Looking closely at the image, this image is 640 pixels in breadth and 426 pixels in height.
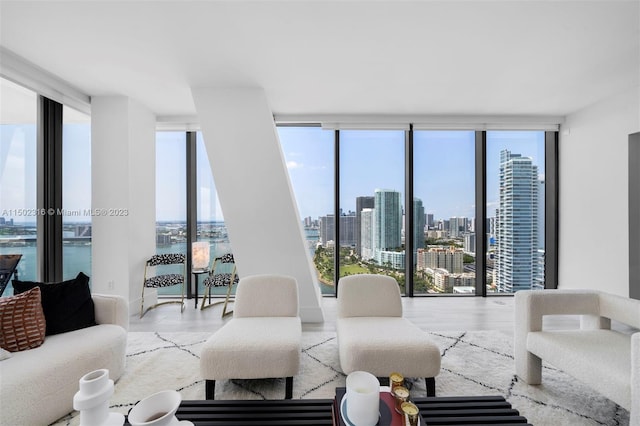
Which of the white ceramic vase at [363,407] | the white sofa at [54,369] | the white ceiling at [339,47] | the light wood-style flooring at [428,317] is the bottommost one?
the light wood-style flooring at [428,317]

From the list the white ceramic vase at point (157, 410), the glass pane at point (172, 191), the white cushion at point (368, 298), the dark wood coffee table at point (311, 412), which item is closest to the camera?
the white ceramic vase at point (157, 410)

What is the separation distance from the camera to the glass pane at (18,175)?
2.71 metres

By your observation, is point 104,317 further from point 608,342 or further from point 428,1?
point 608,342

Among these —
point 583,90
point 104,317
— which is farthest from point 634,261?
point 104,317

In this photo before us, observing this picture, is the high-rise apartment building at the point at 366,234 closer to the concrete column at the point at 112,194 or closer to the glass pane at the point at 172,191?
the glass pane at the point at 172,191

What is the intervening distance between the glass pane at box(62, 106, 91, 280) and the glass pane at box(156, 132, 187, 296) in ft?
2.72

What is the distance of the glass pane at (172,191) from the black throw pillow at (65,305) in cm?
206

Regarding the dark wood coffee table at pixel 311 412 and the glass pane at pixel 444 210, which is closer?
the dark wood coffee table at pixel 311 412

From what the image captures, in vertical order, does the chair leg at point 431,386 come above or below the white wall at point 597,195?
below

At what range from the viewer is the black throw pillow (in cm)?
194

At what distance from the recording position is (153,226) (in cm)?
388

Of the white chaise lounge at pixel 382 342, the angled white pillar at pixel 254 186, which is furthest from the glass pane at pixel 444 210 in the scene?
the white chaise lounge at pixel 382 342

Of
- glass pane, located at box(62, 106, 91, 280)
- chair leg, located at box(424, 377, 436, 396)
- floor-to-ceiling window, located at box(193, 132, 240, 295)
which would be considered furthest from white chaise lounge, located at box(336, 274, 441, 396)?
glass pane, located at box(62, 106, 91, 280)

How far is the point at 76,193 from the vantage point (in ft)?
11.1
